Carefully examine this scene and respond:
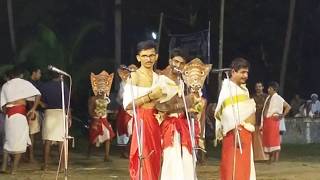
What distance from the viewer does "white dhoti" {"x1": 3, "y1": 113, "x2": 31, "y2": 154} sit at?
12555 mm

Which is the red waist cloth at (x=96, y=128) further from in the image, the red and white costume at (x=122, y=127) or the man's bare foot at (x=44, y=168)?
the man's bare foot at (x=44, y=168)

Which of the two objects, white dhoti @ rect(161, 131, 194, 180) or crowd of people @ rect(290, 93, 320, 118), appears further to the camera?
crowd of people @ rect(290, 93, 320, 118)

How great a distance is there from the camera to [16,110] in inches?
493

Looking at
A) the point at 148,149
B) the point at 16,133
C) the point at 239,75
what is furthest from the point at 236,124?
the point at 16,133

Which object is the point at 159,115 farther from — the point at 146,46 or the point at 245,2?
the point at 245,2

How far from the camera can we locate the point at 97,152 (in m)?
18.0

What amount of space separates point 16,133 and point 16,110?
0.39 meters

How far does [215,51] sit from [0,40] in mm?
8286

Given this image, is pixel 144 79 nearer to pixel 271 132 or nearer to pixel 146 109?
pixel 146 109

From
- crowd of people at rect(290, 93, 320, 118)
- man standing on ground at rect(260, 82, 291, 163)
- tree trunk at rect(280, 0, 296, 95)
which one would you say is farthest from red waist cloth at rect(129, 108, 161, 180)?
tree trunk at rect(280, 0, 296, 95)

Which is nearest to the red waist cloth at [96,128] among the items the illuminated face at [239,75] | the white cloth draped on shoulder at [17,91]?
the white cloth draped on shoulder at [17,91]

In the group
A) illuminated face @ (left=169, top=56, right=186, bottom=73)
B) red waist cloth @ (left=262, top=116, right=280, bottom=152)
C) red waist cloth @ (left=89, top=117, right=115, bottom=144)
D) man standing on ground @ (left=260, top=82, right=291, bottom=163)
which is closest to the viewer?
illuminated face @ (left=169, top=56, right=186, bottom=73)

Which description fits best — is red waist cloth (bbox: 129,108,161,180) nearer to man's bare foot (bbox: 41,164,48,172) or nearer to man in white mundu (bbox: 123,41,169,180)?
man in white mundu (bbox: 123,41,169,180)

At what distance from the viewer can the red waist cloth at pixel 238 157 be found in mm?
8891
